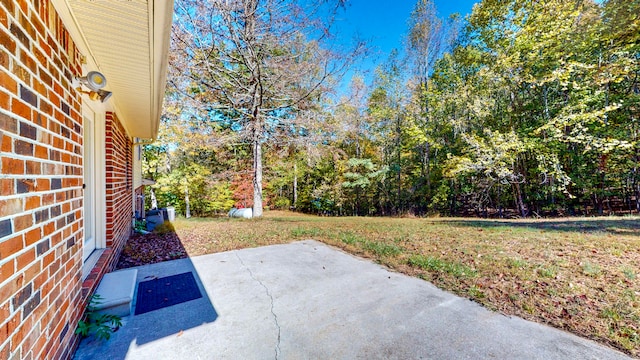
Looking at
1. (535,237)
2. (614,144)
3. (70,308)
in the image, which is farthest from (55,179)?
(614,144)

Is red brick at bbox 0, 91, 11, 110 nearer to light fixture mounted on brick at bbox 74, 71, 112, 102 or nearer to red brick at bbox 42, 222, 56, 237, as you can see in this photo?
red brick at bbox 42, 222, 56, 237

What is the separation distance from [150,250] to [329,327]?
4.02 meters

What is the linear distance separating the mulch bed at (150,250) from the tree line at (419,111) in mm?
4669

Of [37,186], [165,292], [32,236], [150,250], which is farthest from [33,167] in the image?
[150,250]

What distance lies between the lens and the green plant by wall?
79.1 inches

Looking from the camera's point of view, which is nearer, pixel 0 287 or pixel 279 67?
pixel 0 287

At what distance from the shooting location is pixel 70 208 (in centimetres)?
178

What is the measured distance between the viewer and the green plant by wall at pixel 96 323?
201cm

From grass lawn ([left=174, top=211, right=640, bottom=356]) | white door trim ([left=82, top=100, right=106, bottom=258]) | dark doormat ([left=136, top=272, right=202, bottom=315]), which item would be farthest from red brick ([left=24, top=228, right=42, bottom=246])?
grass lawn ([left=174, top=211, right=640, bottom=356])

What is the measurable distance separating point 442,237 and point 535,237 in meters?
1.74

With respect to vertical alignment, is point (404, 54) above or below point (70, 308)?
above

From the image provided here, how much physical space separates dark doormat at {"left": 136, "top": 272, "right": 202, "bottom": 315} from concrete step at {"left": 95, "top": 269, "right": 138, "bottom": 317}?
161 millimetres

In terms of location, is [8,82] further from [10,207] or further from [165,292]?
[165,292]

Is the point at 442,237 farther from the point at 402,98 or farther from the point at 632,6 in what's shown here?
the point at 402,98
